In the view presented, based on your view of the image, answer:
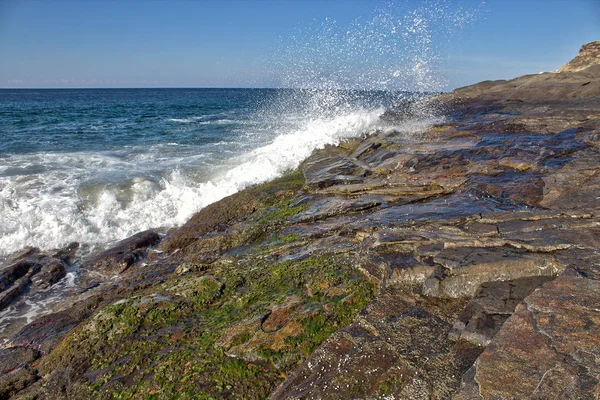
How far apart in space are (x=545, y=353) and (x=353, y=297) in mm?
2170

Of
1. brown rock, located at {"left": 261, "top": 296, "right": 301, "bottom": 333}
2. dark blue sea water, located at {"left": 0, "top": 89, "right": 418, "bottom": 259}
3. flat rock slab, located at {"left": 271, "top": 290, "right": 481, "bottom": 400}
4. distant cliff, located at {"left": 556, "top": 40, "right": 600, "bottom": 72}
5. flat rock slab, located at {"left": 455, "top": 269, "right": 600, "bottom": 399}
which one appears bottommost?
dark blue sea water, located at {"left": 0, "top": 89, "right": 418, "bottom": 259}

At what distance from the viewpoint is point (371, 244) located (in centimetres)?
580

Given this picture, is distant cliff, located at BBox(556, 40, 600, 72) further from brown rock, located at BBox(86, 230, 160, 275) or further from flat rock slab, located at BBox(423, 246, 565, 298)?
brown rock, located at BBox(86, 230, 160, 275)

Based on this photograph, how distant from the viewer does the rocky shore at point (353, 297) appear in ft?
11.5

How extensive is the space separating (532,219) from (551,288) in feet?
7.25

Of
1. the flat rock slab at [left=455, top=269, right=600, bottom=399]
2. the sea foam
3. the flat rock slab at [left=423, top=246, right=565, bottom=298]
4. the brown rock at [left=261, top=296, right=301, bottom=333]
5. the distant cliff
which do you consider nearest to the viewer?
the flat rock slab at [left=455, top=269, right=600, bottom=399]

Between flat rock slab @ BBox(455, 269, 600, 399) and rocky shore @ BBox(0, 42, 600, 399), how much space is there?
1 cm

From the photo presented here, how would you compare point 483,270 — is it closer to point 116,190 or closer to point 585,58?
point 116,190

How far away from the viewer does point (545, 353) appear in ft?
10.4

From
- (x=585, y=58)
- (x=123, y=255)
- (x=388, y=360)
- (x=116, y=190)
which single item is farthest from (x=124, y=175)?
(x=585, y=58)

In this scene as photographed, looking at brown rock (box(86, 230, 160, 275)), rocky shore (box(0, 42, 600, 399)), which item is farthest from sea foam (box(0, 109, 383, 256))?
brown rock (box(86, 230, 160, 275))

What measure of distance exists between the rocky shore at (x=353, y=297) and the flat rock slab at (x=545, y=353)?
0.01 metres

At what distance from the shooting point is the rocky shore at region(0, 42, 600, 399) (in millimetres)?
3506

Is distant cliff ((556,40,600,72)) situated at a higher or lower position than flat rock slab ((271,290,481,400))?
higher
